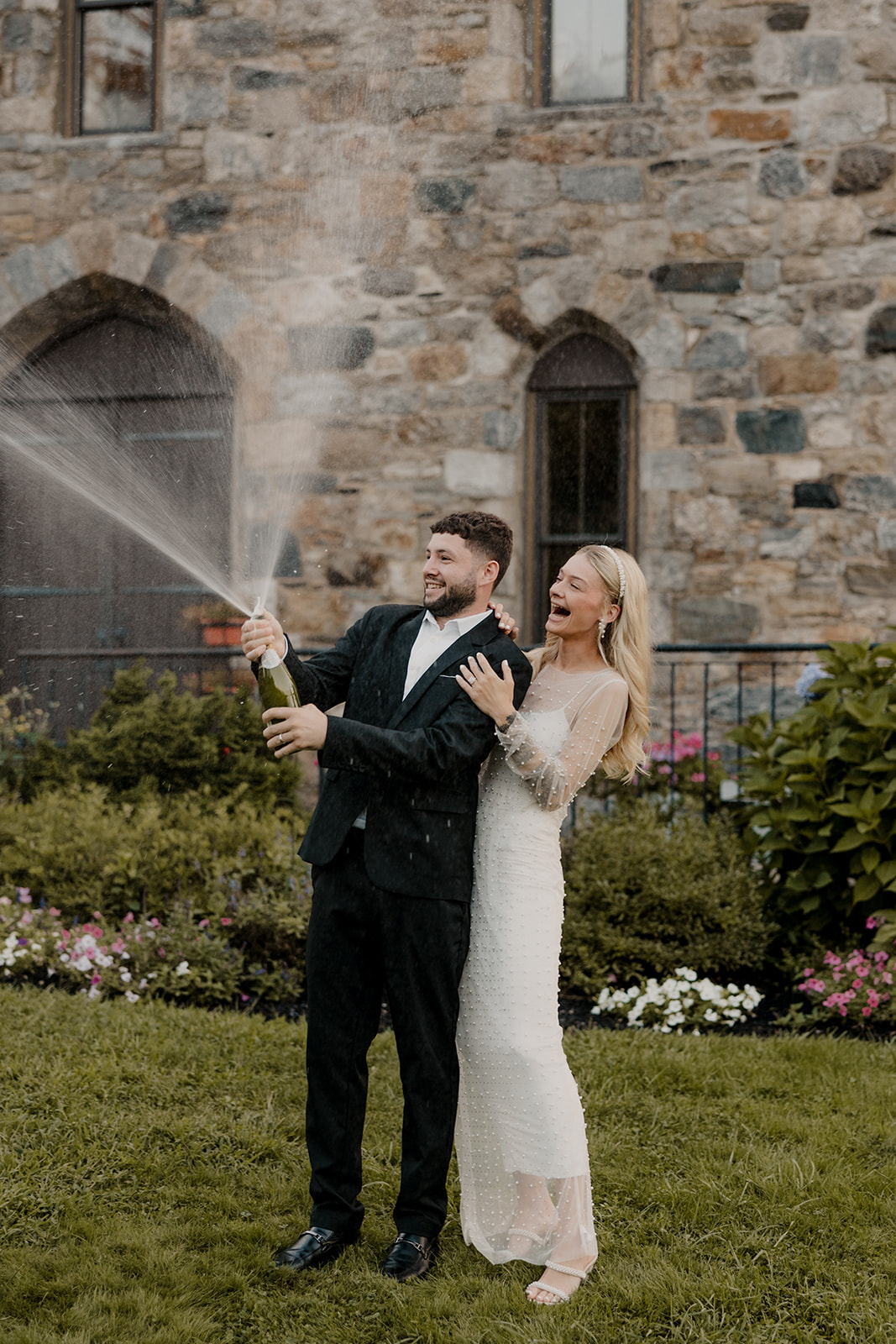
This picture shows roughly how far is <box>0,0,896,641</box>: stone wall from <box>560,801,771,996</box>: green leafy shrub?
2.41 meters

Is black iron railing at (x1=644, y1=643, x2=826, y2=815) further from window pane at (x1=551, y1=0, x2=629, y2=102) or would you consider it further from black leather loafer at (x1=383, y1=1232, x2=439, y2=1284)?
black leather loafer at (x1=383, y1=1232, x2=439, y2=1284)

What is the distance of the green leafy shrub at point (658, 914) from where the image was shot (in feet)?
17.2

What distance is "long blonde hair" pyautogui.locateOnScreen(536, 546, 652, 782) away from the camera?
10.1 ft

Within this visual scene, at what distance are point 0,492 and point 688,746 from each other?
5.05 m

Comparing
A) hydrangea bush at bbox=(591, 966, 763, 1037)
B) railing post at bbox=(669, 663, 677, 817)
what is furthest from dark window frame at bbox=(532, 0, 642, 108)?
hydrangea bush at bbox=(591, 966, 763, 1037)

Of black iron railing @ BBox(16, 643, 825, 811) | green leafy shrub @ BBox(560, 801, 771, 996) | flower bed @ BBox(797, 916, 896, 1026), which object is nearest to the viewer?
flower bed @ BBox(797, 916, 896, 1026)

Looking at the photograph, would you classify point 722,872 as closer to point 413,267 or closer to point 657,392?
point 657,392

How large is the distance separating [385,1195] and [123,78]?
25.0 ft

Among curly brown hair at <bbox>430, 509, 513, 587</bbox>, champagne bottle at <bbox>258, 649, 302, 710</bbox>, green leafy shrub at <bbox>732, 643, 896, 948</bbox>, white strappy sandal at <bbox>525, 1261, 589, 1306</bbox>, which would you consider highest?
curly brown hair at <bbox>430, 509, 513, 587</bbox>

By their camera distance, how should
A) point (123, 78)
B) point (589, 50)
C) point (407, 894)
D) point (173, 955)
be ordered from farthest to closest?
point (123, 78) < point (589, 50) < point (173, 955) < point (407, 894)

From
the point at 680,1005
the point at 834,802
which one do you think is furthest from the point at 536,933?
the point at 834,802

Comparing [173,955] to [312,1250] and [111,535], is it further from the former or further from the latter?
[111,535]

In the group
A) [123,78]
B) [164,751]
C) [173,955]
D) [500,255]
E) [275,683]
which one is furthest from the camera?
[123,78]

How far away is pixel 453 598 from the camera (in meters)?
3.05
